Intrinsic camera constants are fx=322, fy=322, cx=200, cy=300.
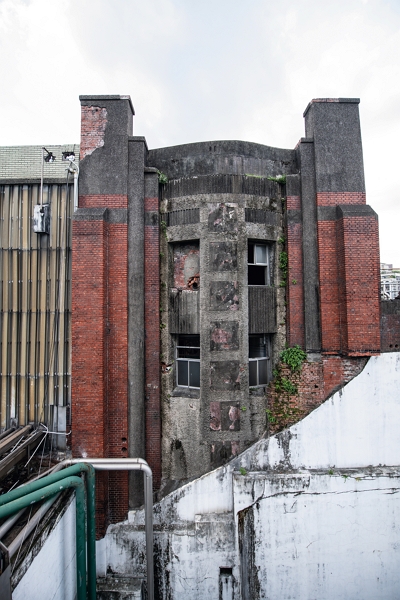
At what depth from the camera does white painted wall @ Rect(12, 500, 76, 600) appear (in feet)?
16.2

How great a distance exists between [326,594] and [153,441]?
534 centimetres

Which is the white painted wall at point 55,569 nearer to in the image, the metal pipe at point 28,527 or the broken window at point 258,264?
the metal pipe at point 28,527

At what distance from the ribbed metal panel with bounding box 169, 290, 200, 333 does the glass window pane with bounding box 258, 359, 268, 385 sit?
1.93 m

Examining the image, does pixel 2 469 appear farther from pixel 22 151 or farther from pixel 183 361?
pixel 22 151

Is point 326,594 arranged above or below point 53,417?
below

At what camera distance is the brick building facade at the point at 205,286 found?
7848mm

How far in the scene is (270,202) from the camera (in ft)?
28.1

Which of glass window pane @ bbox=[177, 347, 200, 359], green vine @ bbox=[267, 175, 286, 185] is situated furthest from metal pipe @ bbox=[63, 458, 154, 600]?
green vine @ bbox=[267, 175, 286, 185]

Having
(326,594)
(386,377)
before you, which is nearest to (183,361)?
(386,377)

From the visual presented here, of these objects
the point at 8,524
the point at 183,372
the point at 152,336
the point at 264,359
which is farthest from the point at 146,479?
the point at 264,359

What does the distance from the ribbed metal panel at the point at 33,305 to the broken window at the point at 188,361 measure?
9.66 ft

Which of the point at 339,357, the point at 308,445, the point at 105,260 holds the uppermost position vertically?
the point at 105,260

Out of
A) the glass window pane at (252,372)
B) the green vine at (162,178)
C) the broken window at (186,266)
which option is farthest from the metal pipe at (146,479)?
the green vine at (162,178)

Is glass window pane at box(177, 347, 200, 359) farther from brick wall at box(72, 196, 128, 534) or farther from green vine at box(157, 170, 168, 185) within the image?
green vine at box(157, 170, 168, 185)
